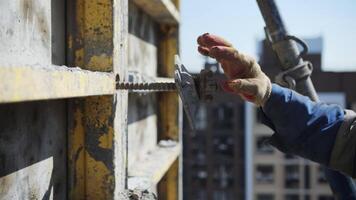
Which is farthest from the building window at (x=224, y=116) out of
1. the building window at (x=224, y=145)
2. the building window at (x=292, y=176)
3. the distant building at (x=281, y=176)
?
the building window at (x=292, y=176)

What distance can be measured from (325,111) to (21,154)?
4.27ft

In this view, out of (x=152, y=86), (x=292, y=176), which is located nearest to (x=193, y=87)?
(x=152, y=86)

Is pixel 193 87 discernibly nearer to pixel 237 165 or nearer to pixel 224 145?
pixel 224 145

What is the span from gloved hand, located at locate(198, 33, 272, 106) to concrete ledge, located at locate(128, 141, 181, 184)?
90cm

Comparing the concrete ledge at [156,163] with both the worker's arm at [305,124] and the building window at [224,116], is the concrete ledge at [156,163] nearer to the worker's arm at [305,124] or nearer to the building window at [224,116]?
the worker's arm at [305,124]

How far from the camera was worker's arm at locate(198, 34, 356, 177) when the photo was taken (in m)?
1.73

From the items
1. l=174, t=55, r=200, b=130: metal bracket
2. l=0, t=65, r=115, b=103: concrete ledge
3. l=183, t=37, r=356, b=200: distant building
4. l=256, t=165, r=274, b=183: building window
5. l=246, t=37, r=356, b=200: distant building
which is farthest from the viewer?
l=256, t=165, r=274, b=183: building window

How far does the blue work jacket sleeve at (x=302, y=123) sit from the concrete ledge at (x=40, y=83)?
0.86 meters

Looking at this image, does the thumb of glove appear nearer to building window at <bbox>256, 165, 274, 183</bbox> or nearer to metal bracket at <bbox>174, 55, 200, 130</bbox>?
metal bracket at <bbox>174, 55, 200, 130</bbox>

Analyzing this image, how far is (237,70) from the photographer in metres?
1.68

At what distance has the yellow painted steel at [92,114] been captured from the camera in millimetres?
1647

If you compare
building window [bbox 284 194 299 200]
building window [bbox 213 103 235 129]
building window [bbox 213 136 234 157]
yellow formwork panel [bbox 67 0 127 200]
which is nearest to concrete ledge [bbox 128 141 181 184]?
yellow formwork panel [bbox 67 0 127 200]

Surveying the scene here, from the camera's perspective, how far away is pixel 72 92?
1.15m

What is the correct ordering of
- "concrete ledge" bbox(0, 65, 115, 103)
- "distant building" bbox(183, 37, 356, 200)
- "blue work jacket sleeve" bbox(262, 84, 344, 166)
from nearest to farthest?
"concrete ledge" bbox(0, 65, 115, 103)
"blue work jacket sleeve" bbox(262, 84, 344, 166)
"distant building" bbox(183, 37, 356, 200)
